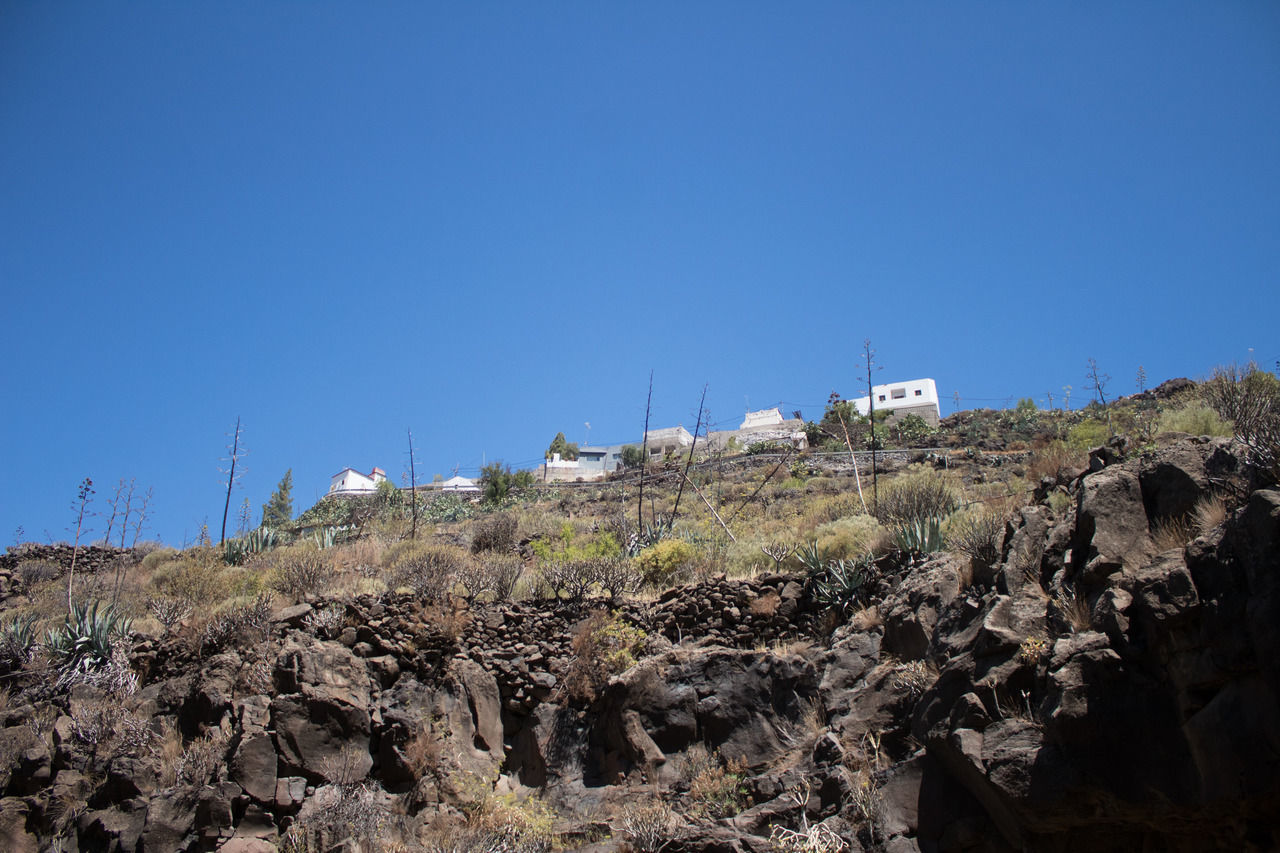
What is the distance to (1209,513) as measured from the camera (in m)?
7.89

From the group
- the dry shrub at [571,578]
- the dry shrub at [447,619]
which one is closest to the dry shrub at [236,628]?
the dry shrub at [447,619]

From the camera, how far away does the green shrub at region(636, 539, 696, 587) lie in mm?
17219

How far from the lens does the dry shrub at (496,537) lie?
22250mm

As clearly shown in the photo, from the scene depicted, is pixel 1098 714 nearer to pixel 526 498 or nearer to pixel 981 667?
pixel 981 667

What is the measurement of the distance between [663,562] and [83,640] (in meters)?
10.9

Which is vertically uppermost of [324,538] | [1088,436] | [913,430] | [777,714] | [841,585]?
[913,430]

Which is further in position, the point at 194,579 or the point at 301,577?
the point at 194,579

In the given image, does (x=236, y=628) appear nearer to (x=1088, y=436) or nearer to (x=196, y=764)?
(x=196, y=764)

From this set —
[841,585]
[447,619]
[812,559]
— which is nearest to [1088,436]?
[812,559]

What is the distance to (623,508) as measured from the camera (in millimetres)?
27344

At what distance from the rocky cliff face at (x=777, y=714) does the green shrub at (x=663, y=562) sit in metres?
1.87

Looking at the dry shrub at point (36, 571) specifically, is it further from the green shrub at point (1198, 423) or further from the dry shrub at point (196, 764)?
the green shrub at point (1198, 423)

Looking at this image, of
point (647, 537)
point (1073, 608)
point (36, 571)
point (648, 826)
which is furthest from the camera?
point (36, 571)

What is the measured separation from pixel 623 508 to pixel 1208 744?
70.6ft
